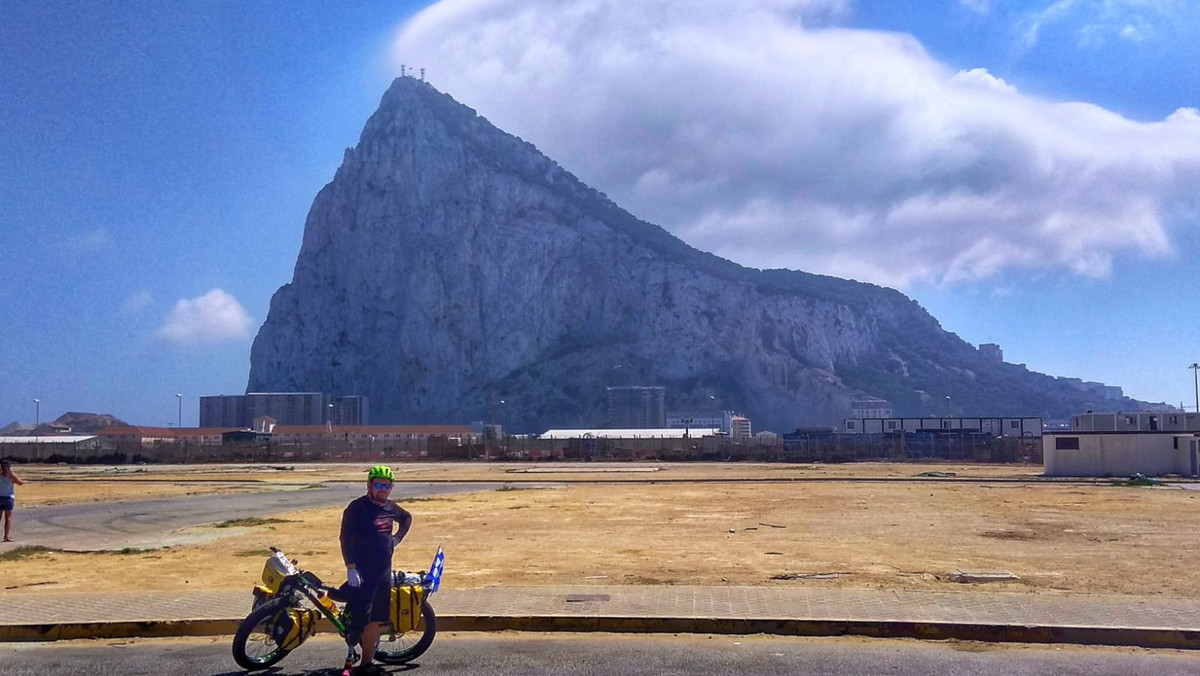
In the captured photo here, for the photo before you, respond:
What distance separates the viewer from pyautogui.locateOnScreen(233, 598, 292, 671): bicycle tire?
8836 mm

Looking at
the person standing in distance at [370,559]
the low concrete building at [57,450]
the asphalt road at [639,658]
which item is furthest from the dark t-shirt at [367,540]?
the low concrete building at [57,450]

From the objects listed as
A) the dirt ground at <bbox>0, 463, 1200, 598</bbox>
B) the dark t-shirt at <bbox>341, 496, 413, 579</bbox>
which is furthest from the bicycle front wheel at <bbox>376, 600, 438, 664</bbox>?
the dirt ground at <bbox>0, 463, 1200, 598</bbox>

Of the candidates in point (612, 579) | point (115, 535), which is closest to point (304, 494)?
point (115, 535)

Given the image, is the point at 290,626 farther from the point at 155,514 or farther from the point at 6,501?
the point at 155,514

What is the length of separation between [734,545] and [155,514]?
17191 millimetres

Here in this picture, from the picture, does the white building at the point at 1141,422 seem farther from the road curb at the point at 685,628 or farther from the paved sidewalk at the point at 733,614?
the road curb at the point at 685,628

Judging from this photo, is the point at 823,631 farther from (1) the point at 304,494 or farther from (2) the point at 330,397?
(2) the point at 330,397

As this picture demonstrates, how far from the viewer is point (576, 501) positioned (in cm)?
3123

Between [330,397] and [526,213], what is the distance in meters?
52.6

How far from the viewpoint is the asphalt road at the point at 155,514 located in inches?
805

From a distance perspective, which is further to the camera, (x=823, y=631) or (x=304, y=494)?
(x=304, y=494)

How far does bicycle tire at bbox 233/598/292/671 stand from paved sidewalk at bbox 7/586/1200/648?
83.8 inches

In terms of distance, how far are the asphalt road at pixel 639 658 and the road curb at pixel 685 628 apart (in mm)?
245

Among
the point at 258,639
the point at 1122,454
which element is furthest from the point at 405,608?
the point at 1122,454
